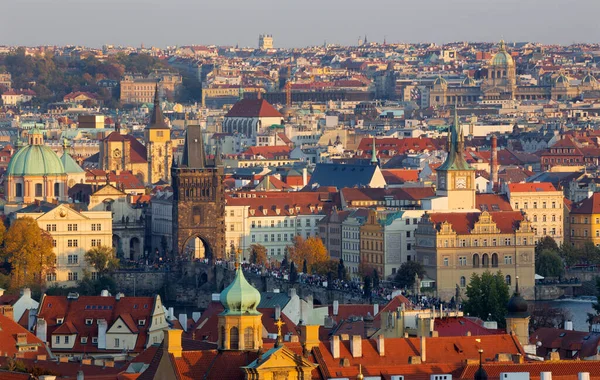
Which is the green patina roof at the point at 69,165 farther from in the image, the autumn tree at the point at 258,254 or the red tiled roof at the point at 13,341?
the red tiled roof at the point at 13,341

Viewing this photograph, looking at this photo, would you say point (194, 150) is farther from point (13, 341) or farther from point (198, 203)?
point (13, 341)

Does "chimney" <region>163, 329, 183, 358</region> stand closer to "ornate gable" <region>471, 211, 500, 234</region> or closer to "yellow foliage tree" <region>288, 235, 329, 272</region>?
"ornate gable" <region>471, 211, 500, 234</region>

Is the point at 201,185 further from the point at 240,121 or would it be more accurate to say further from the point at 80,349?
the point at 240,121

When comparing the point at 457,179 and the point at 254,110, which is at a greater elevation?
the point at 254,110

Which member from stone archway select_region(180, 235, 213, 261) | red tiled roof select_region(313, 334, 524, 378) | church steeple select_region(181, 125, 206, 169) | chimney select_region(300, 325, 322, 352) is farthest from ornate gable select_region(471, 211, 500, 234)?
chimney select_region(300, 325, 322, 352)

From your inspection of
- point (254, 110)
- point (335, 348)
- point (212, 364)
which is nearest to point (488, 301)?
point (335, 348)
